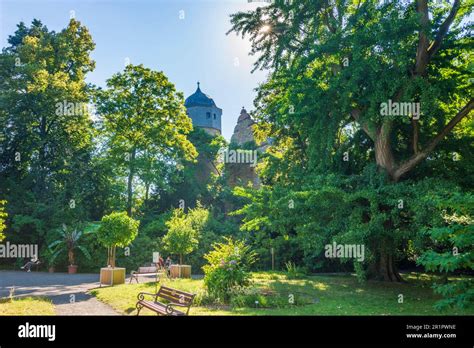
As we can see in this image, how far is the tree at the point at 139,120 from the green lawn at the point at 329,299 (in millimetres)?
15570

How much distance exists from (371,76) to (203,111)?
1737 inches

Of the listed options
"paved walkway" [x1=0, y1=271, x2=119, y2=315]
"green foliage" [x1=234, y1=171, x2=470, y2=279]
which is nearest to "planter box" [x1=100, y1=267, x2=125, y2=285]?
"paved walkway" [x1=0, y1=271, x2=119, y2=315]

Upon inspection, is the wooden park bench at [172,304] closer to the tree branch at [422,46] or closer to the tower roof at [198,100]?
the tree branch at [422,46]

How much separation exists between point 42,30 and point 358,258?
28880mm

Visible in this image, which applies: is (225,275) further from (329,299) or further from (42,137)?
(42,137)

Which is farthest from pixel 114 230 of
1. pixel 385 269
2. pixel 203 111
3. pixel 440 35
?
pixel 203 111

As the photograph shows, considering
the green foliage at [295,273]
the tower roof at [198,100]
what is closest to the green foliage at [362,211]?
the green foliage at [295,273]

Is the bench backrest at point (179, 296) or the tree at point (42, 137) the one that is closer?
the bench backrest at point (179, 296)

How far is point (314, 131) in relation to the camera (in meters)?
15.5

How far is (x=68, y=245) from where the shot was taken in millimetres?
22906

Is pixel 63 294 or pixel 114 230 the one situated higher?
pixel 114 230

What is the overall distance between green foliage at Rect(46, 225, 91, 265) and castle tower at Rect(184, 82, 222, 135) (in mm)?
33627

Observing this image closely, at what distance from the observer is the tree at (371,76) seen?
517 inches

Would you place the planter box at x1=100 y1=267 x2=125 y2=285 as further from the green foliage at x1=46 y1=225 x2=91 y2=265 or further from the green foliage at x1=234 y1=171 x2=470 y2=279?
the green foliage at x1=46 y1=225 x2=91 y2=265
